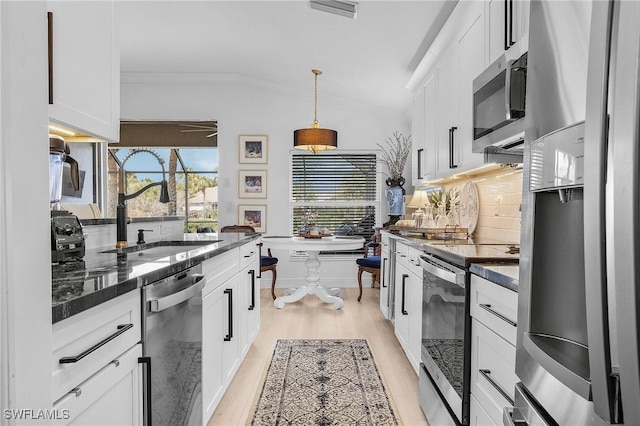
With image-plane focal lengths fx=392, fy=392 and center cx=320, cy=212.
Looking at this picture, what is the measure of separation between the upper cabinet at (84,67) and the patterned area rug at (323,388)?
65.7 inches

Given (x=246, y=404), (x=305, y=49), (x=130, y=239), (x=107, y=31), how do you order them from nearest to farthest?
(x=107, y=31), (x=246, y=404), (x=130, y=239), (x=305, y=49)

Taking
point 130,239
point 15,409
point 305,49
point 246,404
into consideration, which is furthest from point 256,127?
point 15,409

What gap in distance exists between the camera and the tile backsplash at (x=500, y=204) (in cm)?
249

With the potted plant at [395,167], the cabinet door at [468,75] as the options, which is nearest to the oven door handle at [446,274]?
the cabinet door at [468,75]

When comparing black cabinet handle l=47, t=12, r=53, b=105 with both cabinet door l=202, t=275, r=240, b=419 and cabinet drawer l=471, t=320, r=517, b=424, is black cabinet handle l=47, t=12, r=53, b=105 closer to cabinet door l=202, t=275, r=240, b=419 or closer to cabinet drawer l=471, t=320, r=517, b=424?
cabinet door l=202, t=275, r=240, b=419

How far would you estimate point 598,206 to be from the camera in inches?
22.2

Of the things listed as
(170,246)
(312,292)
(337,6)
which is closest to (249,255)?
(170,246)

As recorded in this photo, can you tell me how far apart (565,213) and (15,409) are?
Answer: 3.27ft

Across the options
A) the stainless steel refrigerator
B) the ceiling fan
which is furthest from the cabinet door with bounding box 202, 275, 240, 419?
the ceiling fan

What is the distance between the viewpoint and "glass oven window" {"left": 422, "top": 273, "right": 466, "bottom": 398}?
65.2 inches

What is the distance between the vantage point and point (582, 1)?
701 mm

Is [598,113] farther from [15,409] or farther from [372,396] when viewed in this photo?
[372,396]

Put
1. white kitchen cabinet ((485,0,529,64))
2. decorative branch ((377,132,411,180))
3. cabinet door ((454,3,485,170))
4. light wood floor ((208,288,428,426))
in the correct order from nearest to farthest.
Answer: white kitchen cabinet ((485,0,529,64)) < light wood floor ((208,288,428,426)) < cabinet door ((454,3,485,170)) < decorative branch ((377,132,411,180))

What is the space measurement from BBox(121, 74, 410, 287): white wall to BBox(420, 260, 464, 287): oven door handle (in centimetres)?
367
